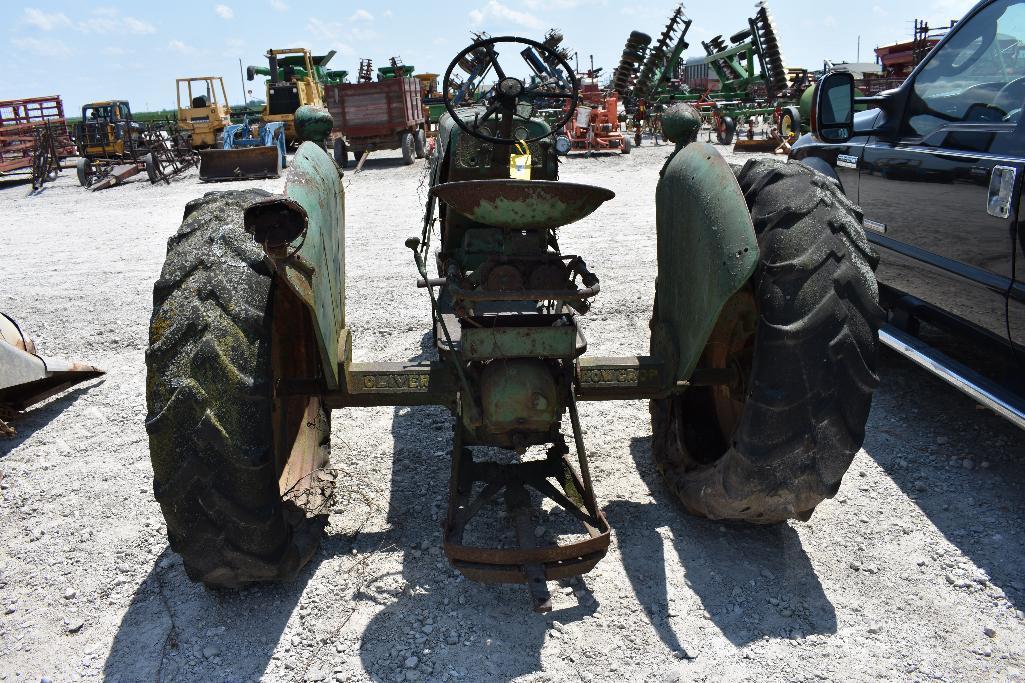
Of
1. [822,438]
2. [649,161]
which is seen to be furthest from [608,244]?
[649,161]

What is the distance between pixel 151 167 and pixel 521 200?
18.2 metres

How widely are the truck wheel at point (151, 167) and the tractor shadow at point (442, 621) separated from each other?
17.3m

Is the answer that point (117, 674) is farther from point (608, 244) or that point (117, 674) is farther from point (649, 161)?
point (649, 161)

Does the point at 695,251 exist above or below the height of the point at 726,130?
below

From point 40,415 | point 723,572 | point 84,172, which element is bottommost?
point 723,572

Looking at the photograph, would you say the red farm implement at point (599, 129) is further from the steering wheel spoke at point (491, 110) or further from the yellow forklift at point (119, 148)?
the steering wheel spoke at point (491, 110)

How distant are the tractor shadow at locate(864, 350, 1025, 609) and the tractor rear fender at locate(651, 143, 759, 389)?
1.36m

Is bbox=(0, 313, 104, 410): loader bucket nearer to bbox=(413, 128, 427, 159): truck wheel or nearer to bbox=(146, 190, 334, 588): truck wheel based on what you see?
bbox=(146, 190, 334, 588): truck wheel

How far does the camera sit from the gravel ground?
2.52m

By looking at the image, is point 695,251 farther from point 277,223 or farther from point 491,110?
point 491,110

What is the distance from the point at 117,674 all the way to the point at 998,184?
12.6 ft

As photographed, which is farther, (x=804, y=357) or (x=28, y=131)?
(x=28, y=131)

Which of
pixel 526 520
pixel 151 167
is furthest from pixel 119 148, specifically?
pixel 526 520

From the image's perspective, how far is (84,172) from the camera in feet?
61.5
